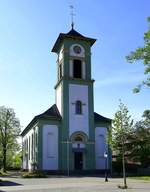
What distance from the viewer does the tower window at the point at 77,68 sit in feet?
175

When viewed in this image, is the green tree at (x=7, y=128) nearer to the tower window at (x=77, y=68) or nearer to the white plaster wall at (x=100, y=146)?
the tower window at (x=77, y=68)

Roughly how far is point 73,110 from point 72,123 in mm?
1895

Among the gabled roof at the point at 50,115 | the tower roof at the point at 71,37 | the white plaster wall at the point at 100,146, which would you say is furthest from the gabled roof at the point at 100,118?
the tower roof at the point at 71,37

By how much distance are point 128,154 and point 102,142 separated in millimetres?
6547

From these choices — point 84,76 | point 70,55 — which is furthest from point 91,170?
point 70,55

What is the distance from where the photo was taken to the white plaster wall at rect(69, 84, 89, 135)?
50853 millimetres

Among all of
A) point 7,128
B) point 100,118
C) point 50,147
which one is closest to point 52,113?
point 50,147

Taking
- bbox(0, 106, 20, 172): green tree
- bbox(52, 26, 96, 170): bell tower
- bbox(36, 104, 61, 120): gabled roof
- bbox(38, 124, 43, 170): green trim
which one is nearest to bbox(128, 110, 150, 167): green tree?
bbox(52, 26, 96, 170): bell tower

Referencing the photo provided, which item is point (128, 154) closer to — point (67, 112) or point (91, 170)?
point (91, 170)

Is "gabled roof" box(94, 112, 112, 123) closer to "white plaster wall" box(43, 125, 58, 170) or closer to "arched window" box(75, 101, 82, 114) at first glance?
"arched window" box(75, 101, 82, 114)

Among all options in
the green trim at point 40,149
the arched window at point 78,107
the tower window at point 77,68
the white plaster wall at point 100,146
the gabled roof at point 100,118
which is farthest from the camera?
the tower window at point 77,68

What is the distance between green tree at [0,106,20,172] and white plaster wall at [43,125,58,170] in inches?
721

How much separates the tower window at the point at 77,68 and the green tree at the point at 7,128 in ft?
62.6

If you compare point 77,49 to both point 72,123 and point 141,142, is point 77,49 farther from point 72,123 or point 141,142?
point 141,142
